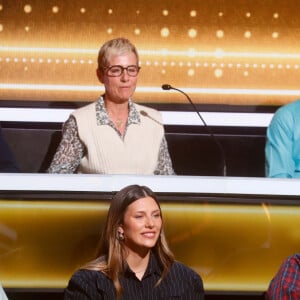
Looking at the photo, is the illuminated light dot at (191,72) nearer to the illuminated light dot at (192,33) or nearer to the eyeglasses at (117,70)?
the illuminated light dot at (192,33)

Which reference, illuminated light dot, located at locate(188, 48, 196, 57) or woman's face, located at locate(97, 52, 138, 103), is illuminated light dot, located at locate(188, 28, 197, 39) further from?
woman's face, located at locate(97, 52, 138, 103)

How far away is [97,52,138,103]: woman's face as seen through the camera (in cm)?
443

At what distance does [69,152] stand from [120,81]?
0.40m

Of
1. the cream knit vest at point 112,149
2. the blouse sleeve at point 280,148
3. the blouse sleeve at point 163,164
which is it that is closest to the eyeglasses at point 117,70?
the cream knit vest at point 112,149

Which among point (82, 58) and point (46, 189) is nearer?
point (46, 189)

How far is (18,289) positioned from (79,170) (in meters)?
0.70

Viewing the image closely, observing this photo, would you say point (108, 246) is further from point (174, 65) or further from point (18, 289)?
point (174, 65)

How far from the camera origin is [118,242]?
3.68 meters

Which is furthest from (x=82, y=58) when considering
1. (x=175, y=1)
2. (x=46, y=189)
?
(x=46, y=189)

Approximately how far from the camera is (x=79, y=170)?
4.41m

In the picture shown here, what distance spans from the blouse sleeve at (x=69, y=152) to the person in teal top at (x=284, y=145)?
914 mm

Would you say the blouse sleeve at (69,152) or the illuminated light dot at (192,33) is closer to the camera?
the blouse sleeve at (69,152)

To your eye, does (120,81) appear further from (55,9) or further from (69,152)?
(55,9)

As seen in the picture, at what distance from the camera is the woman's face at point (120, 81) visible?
14.5 ft
